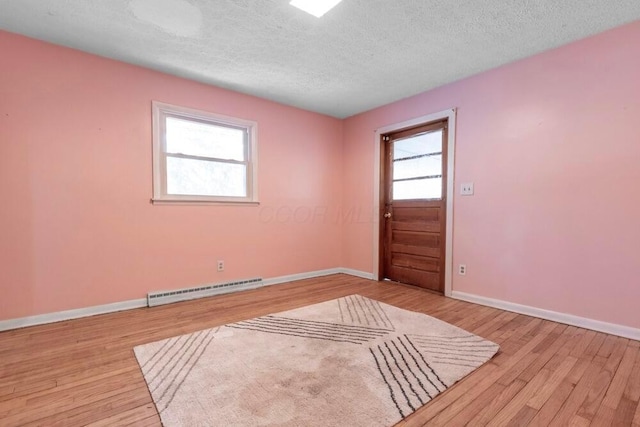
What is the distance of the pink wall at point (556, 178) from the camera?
2.32 m

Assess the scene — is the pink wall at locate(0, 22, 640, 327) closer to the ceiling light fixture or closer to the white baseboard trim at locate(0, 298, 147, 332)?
the white baseboard trim at locate(0, 298, 147, 332)

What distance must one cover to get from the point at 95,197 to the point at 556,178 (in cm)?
436

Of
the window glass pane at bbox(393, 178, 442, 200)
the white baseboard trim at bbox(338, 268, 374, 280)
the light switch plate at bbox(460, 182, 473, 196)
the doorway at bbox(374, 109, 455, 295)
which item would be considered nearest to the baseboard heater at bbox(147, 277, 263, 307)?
the white baseboard trim at bbox(338, 268, 374, 280)

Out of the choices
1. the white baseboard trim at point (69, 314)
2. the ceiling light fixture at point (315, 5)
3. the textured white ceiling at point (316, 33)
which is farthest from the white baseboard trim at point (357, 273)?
the ceiling light fixture at point (315, 5)

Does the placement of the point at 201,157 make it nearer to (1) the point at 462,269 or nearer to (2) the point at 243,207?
(2) the point at 243,207

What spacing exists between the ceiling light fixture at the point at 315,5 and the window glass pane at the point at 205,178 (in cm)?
207

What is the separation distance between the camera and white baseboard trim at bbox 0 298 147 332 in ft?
8.07

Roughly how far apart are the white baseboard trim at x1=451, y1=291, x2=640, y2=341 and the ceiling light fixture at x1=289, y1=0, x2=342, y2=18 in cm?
313

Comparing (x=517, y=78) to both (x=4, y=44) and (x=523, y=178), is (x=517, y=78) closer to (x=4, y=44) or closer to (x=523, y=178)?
(x=523, y=178)

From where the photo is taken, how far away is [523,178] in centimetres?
285

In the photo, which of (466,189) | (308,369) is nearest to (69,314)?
(308,369)

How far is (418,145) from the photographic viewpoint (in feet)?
12.7

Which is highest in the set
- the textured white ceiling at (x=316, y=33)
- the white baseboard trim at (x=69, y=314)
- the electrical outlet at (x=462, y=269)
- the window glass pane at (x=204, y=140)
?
the textured white ceiling at (x=316, y=33)

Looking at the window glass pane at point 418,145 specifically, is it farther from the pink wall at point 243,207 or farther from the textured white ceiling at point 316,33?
the textured white ceiling at point 316,33
